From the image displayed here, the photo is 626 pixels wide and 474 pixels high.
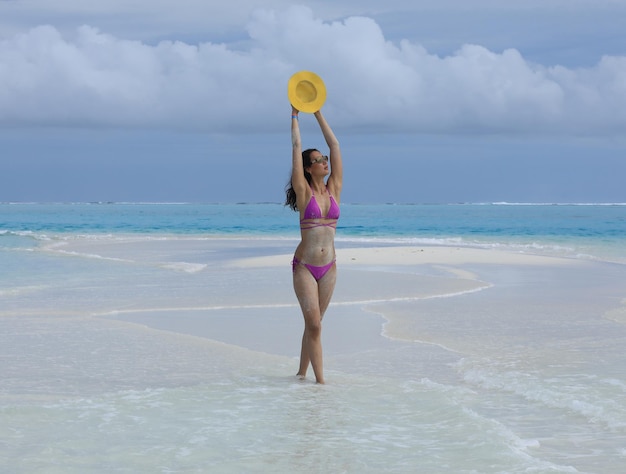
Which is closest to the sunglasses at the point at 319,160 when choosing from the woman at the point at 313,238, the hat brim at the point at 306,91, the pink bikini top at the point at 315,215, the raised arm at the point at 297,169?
the woman at the point at 313,238

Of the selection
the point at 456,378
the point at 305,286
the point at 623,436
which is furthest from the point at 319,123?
the point at 623,436

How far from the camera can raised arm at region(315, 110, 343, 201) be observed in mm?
7254

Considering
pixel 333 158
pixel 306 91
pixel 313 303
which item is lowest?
pixel 313 303

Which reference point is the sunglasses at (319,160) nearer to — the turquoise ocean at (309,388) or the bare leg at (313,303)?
the bare leg at (313,303)

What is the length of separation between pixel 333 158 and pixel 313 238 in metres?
0.75

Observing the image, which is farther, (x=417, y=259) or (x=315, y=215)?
(x=417, y=259)

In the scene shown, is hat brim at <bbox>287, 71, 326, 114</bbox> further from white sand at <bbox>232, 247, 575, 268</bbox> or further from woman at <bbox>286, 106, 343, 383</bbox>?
white sand at <bbox>232, 247, 575, 268</bbox>

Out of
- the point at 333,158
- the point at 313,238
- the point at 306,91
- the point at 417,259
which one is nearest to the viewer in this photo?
the point at 313,238

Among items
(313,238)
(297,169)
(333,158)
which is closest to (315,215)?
(313,238)

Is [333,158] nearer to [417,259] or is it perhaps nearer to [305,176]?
[305,176]

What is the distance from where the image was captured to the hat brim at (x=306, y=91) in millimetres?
7094

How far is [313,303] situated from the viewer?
7039 mm

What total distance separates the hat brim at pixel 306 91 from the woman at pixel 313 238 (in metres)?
0.09

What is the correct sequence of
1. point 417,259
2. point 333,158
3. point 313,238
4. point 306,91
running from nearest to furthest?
point 313,238 < point 306,91 < point 333,158 < point 417,259
